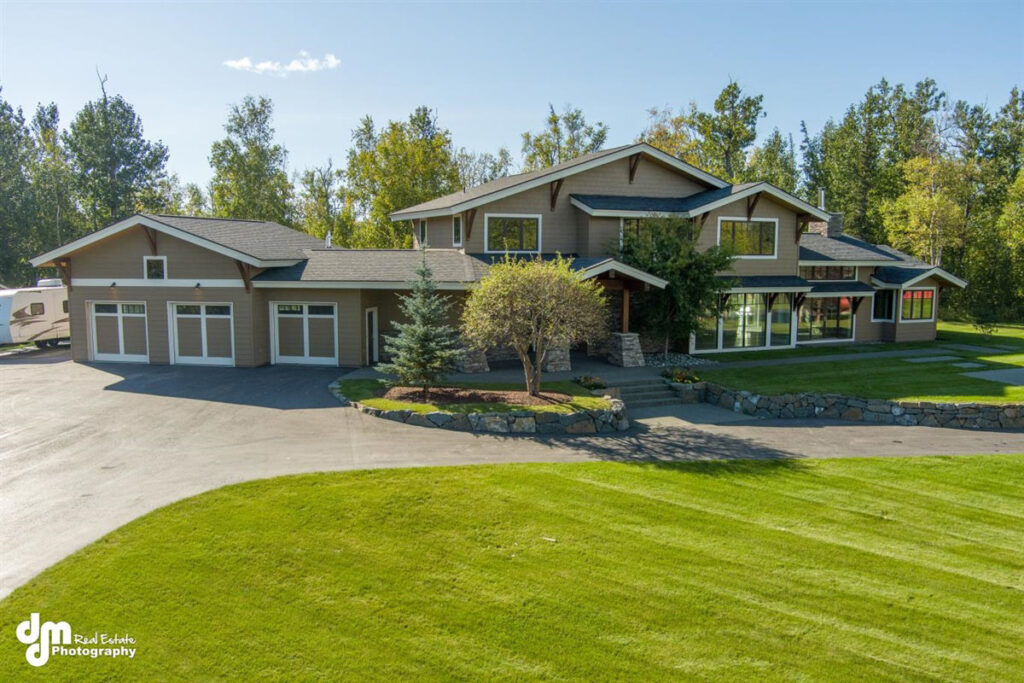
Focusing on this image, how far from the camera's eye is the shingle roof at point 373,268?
855 inches

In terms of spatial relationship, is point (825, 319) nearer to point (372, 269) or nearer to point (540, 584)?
point (372, 269)

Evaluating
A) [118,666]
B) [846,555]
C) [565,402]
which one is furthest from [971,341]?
[118,666]

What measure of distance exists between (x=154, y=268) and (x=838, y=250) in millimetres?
27728

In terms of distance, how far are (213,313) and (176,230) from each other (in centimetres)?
286

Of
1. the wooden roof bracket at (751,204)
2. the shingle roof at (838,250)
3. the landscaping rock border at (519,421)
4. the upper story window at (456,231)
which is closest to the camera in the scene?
the landscaping rock border at (519,421)

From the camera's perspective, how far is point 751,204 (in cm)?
2631

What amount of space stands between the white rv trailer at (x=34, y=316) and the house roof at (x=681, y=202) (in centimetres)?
2099

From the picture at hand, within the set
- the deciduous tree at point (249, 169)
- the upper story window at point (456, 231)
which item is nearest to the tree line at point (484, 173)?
the deciduous tree at point (249, 169)

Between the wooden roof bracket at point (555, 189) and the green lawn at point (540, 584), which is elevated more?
the wooden roof bracket at point (555, 189)

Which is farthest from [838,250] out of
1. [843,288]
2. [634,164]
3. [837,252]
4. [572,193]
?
[572,193]

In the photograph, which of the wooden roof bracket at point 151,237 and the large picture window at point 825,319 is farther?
the large picture window at point 825,319

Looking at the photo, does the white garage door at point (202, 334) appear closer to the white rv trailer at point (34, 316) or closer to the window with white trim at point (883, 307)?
the white rv trailer at point (34, 316)

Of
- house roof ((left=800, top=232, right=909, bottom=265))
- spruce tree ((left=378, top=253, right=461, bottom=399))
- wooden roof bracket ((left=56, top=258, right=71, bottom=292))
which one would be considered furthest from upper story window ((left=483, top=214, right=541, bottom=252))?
wooden roof bracket ((left=56, top=258, right=71, bottom=292))

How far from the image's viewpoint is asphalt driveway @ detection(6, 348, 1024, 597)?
1059 centimetres
